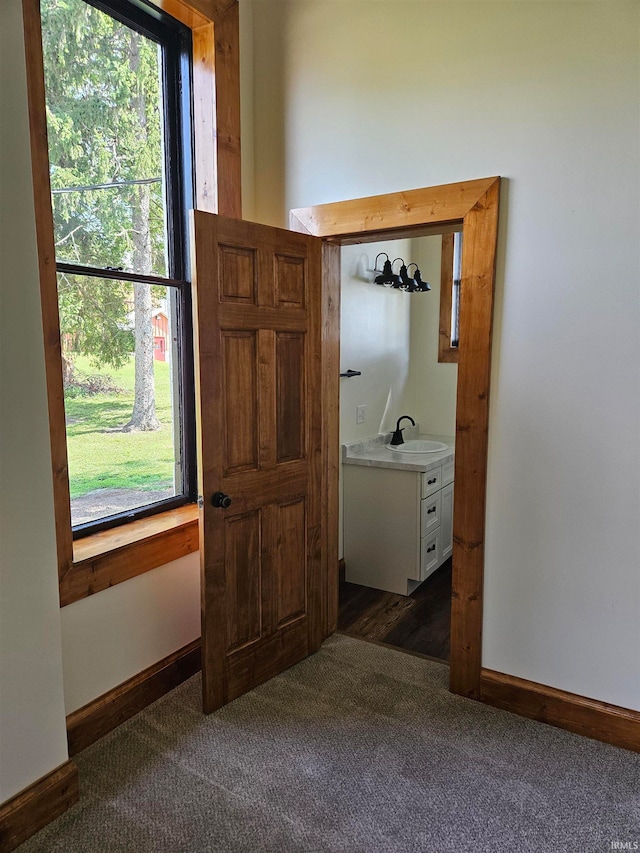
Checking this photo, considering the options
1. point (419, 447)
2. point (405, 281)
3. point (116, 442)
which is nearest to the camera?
point (116, 442)

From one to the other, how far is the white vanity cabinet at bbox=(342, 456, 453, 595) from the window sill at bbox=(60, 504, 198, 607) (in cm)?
130

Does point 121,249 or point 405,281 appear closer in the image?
point 121,249

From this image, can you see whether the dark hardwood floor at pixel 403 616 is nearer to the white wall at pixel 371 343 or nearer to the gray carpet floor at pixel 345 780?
the gray carpet floor at pixel 345 780

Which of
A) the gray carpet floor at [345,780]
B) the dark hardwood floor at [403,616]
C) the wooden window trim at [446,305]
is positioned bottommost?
the dark hardwood floor at [403,616]

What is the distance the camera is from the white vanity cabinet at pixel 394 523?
3.42 m

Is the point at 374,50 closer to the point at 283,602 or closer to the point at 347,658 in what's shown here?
the point at 283,602

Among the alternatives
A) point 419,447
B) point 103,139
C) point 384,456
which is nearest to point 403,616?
point 384,456

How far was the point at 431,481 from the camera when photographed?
3.48 metres

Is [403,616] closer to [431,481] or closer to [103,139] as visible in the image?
A: [431,481]

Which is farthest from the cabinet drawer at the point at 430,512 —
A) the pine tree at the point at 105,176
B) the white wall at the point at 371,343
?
the pine tree at the point at 105,176

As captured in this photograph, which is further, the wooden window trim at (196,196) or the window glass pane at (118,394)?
the window glass pane at (118,394)

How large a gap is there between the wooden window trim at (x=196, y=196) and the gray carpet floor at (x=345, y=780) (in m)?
0.66

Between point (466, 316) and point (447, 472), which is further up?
point (466, 316)

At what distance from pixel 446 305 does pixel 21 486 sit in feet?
11.6
